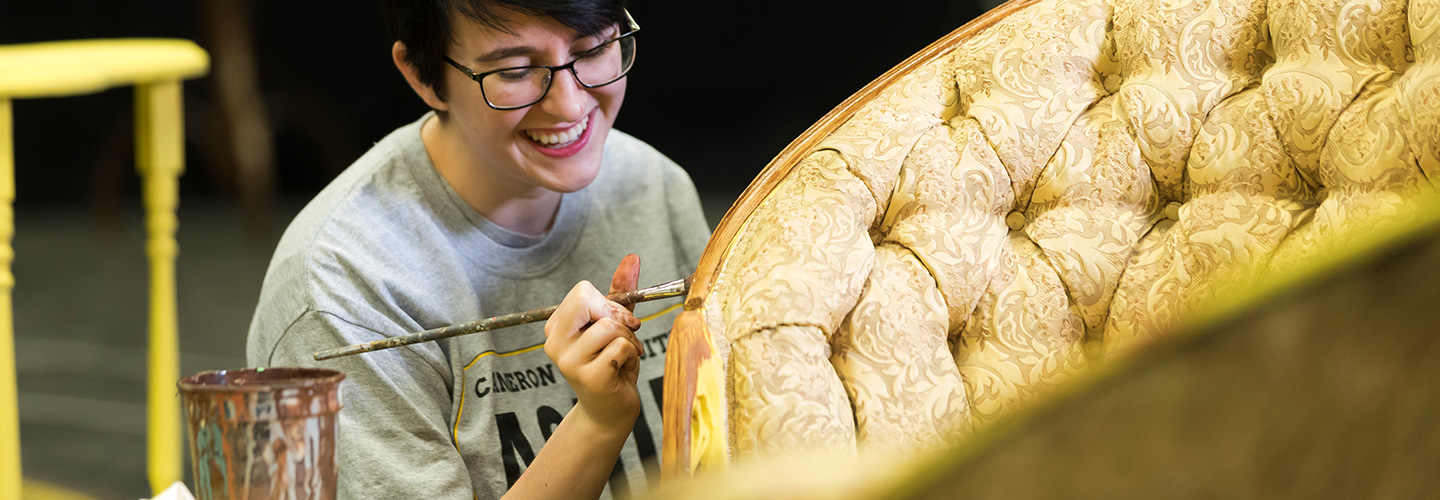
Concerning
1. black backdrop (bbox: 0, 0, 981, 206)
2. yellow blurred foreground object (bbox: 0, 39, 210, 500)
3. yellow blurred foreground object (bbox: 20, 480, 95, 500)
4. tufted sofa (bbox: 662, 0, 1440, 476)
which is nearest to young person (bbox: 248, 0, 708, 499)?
tufted sofa (bbox: 662, 0, 1440, 476)

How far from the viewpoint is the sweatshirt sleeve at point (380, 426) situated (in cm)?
102

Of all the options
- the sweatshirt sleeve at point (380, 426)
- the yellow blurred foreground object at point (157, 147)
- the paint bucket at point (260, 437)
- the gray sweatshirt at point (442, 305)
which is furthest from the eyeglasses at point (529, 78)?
the yellow blurred foreground object at point (157, 147)

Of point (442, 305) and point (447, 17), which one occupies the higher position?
point (447, 17)

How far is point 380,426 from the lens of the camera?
1.03 meters

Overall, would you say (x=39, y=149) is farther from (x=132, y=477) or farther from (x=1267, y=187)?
(x=1267, y=187)

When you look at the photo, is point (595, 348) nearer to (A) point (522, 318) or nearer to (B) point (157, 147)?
(A) point (522, 318)

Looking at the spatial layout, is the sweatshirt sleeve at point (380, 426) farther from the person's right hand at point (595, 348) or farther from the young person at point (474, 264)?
the person's right hand at point (595, 348)

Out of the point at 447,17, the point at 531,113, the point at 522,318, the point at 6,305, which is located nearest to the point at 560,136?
the point at 531,113

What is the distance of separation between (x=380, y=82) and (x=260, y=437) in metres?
4.39

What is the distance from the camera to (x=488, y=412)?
1.14 meters

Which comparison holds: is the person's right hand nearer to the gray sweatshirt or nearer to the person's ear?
the gray sweatshirt

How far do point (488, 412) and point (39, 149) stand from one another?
480cm

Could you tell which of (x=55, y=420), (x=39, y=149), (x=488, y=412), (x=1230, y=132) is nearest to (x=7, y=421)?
(x=488, y=412)

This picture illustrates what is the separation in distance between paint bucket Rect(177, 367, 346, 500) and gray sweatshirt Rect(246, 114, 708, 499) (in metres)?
0.36
